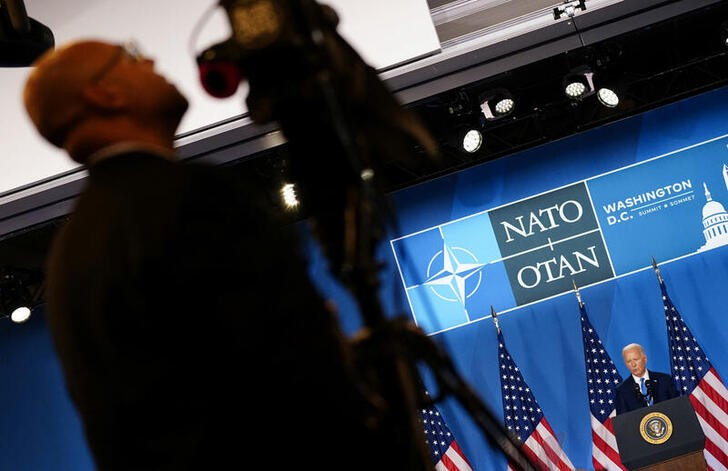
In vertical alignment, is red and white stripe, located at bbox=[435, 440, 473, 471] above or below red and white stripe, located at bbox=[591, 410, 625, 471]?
above

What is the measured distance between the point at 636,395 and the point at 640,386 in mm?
121

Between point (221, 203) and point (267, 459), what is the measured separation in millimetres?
312

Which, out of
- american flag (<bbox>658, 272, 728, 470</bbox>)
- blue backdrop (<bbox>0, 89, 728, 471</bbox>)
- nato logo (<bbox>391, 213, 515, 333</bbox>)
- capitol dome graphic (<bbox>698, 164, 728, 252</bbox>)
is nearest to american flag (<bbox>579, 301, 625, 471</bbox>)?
blue backdrop (<bbox>0, 89, 728, 471</bbox>)

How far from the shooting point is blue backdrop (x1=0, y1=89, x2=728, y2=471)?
807cm

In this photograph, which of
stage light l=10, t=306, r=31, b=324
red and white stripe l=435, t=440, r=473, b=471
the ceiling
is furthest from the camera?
stage light l=10, t=306, r=31, b=324

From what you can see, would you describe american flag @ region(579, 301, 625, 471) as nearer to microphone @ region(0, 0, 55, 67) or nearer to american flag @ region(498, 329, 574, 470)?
american flag @ region(498, 329, 574, 470)

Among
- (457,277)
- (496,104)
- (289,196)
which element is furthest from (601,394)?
(289,196)

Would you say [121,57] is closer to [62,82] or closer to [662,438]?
[62,82]

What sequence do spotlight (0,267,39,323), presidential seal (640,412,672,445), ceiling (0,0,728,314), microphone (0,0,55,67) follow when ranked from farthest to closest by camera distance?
1. spotlight (0,267,39,323)
2. ceiling (0,0,728,314)
3. presidential seal (640,412,672,445)
4. microphone (0,0,55,67)

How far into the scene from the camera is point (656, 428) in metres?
5.68

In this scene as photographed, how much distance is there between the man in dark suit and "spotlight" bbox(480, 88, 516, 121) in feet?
7.14

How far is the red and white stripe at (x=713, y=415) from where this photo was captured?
7352 mm

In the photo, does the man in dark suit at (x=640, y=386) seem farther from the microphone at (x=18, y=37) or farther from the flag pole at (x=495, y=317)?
the microphone at (x=18, y=37)

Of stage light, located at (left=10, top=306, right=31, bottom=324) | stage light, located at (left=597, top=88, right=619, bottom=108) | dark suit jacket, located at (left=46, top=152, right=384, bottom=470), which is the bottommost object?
dark suit jacket, located at (left=46, top=152, right=384, bottom=470)
